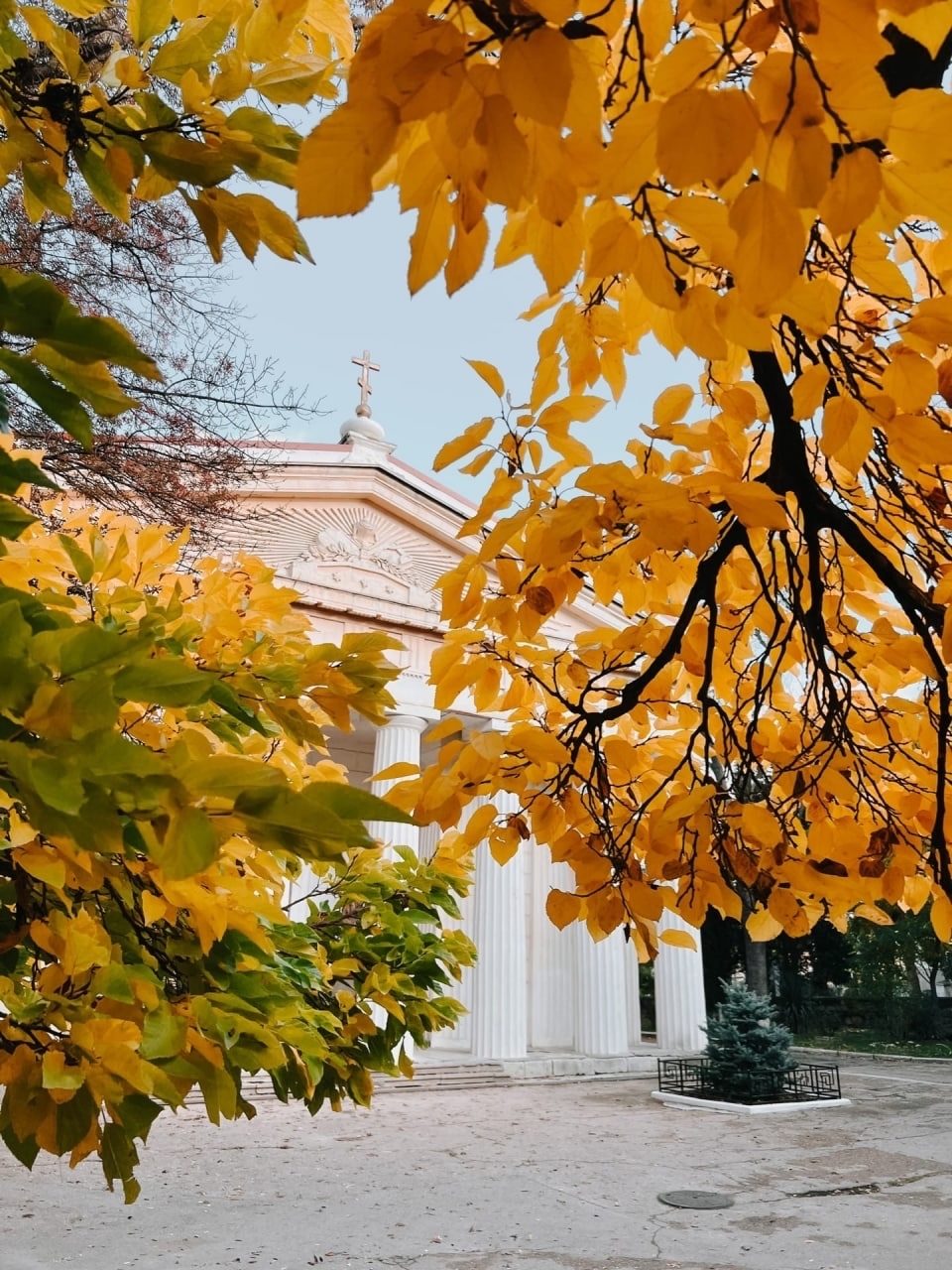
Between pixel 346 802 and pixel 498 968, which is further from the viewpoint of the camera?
pixel 498 968

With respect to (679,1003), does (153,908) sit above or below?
above

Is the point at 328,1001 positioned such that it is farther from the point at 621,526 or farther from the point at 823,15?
the point at 823,15

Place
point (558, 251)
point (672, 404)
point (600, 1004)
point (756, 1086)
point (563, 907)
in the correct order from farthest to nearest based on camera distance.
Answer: point (600, 1004)
point (756, 1086)
point (563, 907)
point (672, 404)
point (558, 251)

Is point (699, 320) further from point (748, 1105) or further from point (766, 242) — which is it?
point (748, 1105)

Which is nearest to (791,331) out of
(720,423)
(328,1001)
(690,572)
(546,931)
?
(720,423)

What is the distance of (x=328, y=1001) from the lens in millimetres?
2607

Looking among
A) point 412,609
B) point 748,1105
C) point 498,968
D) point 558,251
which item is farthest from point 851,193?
point 498,968

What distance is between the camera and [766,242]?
25.7 inches

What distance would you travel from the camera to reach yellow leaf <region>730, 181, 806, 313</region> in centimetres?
65

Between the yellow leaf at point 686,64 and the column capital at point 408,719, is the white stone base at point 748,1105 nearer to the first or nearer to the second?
the column capital at point 408,719

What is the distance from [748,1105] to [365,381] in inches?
559

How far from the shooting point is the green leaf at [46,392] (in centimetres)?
86

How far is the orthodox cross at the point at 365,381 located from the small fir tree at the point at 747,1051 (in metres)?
12.7

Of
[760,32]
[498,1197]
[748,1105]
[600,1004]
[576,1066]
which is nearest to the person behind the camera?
[760,32]
